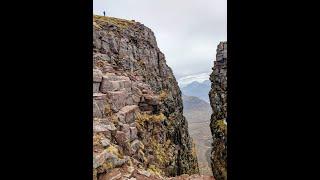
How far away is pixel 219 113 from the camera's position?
35.5m

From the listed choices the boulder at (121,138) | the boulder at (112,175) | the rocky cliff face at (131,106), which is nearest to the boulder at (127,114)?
the rocky cliff face at (131,106)

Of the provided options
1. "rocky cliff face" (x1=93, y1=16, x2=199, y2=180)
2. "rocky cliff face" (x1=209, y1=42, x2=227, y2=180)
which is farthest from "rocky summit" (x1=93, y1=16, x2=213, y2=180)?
"rocky cliff face" (x1=209, y1=42, x2=227, y2=180)

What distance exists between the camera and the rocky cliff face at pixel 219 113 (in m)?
30.8

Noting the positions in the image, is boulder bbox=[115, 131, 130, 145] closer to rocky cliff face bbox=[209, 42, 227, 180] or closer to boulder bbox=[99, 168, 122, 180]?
boulder bbox=[99, 168, 122, 180]

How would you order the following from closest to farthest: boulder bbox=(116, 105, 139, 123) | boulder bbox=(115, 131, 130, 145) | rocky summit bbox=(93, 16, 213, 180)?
rocky summit bbox=(93, 16, 213, 180) < boulder bbox=(115, 131, 130, 145) < boulder bbox=(116, 105, 139, 123)

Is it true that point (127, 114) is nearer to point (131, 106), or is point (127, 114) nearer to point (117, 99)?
point (117, 99)

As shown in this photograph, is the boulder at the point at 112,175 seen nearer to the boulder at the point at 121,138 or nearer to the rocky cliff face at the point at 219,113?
the boulder at the point at 121,138

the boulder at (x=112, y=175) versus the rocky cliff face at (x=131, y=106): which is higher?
the rocky cliff face at (x=131, y=106)

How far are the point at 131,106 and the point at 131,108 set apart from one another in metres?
0.88

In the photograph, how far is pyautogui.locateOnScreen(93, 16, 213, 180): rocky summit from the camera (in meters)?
20.2

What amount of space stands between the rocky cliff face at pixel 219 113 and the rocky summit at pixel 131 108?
244 inches

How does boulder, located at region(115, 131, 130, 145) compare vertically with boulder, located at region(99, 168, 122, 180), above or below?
above
